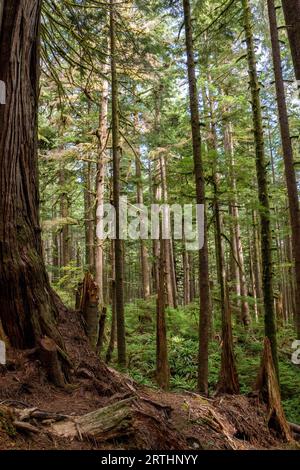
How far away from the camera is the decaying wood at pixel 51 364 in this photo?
13.6 ft

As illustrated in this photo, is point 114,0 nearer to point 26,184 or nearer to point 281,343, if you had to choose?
point 26,184

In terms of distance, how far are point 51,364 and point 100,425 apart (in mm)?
1135

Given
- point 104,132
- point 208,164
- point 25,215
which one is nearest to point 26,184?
point 25,215

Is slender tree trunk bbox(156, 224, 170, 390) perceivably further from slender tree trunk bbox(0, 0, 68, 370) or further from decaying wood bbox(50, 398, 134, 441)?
decaying wood bbox(50, 398, 134, 441)

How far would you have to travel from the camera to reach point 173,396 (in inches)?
200

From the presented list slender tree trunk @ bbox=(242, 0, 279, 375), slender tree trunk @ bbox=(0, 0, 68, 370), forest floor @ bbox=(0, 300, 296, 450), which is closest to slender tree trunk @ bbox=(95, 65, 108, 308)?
slender tree trunk @ bbox=(242, 0, 279, 375)

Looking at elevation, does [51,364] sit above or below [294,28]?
below

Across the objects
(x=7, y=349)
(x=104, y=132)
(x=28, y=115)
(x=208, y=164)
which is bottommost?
(x=7, y=349)

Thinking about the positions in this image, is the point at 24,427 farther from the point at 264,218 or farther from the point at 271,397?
the point at 264,218

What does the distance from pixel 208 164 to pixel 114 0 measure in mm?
6030

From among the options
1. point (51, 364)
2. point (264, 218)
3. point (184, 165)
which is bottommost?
point (51, 364)

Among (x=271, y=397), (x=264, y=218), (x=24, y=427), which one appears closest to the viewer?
(x=24, y=427)

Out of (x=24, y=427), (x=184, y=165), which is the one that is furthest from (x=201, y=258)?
(x=24, y=427)

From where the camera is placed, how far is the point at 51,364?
4156mm
